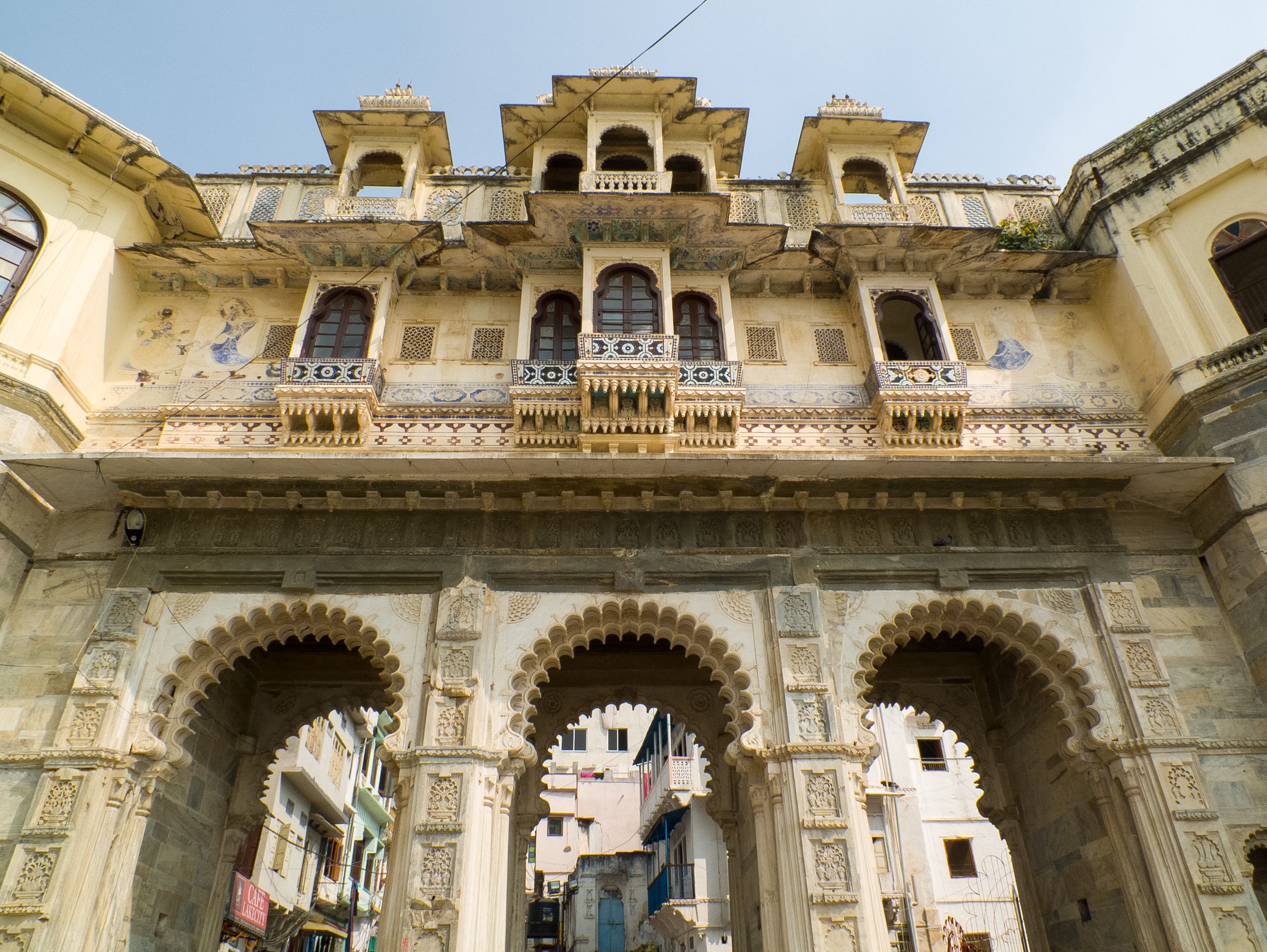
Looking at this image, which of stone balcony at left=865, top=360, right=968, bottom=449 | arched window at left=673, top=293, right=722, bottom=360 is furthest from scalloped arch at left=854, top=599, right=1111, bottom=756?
arched window at left=673, top=293, right=722, bottom=360

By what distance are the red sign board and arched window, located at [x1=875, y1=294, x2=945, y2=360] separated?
40.0 feet

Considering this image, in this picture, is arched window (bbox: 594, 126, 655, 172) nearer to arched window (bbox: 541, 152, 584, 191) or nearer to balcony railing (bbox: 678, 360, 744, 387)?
arched window (bbox: 541, 152, 584, 191)

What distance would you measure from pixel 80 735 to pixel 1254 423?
12793mm

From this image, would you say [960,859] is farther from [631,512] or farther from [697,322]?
[697,322]

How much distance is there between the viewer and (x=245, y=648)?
9258 mm

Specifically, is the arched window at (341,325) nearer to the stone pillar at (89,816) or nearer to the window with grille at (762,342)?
the stone pillar at (89,816)

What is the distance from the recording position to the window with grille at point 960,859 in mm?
20938

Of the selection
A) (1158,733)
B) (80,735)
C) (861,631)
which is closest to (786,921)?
(861,631)

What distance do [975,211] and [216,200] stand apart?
38.4ft

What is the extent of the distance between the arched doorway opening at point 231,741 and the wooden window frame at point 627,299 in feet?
15.6

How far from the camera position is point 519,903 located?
10.9m

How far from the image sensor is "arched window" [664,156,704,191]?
12445 mm

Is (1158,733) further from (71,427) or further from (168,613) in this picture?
(71,427)

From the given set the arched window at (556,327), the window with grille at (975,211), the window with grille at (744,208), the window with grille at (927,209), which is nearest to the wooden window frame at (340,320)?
the arched window at (556,327)
